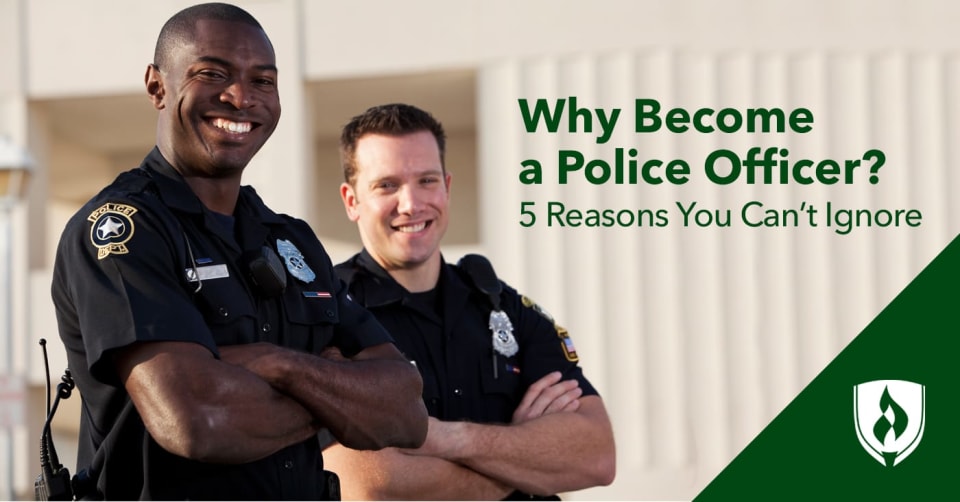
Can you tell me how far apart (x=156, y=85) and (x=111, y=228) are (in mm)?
381

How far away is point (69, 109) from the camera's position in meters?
12.2

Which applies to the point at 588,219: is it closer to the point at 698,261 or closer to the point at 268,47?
the point at 698,261

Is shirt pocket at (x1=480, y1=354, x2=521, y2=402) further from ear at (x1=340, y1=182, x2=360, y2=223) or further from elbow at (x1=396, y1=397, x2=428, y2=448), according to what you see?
elbow at (x1=396, y1=397, x2=428, y2=448)

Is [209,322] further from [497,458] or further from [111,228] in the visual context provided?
[497,458]

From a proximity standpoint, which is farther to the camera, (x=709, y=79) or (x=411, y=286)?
(x=709, y=79)

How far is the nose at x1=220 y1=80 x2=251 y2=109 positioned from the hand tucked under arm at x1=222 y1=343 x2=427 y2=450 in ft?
1.50

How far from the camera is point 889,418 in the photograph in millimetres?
4340

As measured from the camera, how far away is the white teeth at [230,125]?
256 centimetres

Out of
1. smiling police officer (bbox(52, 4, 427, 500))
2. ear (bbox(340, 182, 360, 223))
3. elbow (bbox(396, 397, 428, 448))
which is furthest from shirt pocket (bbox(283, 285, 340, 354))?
ear (bbox(340, 182, 360, 223))

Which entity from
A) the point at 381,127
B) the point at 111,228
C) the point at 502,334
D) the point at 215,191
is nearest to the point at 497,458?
the point at 502,334

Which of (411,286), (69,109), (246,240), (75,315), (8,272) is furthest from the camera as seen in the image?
(69,109)

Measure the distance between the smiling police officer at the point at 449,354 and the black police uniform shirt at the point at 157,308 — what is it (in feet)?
2.90

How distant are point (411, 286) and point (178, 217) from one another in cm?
130

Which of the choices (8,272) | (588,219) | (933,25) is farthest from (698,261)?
(8,272)
